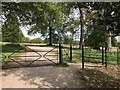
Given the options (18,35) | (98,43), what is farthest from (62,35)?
(98,43)

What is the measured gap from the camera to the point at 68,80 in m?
11.2

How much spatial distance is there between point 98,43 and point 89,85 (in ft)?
32.8

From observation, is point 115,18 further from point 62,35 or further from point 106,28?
point 62,35

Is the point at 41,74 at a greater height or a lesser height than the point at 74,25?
lesser

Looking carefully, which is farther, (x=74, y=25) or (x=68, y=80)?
(x=74, y=25)

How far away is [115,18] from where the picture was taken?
1045 centimetres

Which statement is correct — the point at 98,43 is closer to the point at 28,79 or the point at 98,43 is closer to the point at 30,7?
the point at 30,7

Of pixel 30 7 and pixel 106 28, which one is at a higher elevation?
pixel 30 7

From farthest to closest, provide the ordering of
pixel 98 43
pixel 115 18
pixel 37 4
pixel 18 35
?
pixel 18 35 → pixel 98 43 → pixel 37 4 → pixel 115 18

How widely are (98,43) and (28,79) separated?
36.2 ft

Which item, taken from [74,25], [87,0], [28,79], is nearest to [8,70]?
[28,79]

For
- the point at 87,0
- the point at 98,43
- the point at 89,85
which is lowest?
the point at 89,85

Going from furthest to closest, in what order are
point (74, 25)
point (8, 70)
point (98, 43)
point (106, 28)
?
point (74, 25) → point (98, 43) → point (8, 70) → point (106, 28)

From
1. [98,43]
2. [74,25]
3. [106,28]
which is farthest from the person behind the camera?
[74,25]
